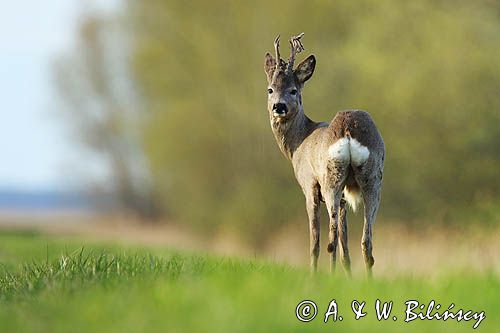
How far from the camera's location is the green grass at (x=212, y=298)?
17.9 ft

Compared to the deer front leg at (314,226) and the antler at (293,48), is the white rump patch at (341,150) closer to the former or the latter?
the deer front leg at (314,226)

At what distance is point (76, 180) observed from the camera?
37906mm

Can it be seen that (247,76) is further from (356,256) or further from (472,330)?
(472,330)

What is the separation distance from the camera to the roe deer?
322 inches

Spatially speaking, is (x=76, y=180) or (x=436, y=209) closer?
(x=436, y=209)

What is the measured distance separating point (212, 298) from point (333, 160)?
108 inches

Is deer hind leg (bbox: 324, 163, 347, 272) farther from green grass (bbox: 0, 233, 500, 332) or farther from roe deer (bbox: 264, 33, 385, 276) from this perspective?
green grass (bbox: 0, 233, 500, 332)

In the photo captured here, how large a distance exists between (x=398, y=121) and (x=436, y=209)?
2622 mm

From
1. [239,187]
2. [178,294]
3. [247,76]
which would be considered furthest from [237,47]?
[178,294]

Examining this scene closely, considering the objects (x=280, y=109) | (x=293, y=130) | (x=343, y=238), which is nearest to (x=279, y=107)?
(x=280, y=109)

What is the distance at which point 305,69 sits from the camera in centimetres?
904

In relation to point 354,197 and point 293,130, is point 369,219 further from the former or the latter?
point 293,130

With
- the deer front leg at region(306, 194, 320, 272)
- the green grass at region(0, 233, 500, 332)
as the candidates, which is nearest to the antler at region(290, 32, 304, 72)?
the deer front leg at region(306, 194, 320, 272)

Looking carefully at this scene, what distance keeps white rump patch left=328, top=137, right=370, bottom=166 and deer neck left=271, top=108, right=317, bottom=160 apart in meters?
1.12
